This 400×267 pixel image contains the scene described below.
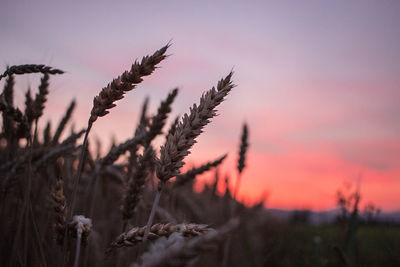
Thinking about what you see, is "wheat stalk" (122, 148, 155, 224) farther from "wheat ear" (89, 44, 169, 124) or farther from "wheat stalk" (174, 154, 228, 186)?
"wheat stalk" (174, 154, 228, 186)

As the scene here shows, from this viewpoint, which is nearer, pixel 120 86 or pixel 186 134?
pixel 186 134

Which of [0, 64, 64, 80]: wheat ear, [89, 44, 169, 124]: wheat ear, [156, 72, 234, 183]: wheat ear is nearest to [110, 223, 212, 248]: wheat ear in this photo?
[156, 72, 234, 183]: wheat ear

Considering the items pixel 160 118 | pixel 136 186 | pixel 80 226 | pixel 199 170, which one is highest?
pixel 160 118

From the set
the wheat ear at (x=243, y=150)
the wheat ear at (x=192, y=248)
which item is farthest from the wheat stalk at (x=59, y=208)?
the wheat ear at (x=243, y=150)

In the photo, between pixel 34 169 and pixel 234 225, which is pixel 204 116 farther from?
pixel 34 169

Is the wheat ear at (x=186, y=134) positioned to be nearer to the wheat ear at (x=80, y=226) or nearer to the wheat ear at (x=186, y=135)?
the wheat ear at (x=186, y=135)

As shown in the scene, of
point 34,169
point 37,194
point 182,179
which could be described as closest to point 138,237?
point 34,169

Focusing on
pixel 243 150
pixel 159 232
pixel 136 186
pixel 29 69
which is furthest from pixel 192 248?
pixel 243 150

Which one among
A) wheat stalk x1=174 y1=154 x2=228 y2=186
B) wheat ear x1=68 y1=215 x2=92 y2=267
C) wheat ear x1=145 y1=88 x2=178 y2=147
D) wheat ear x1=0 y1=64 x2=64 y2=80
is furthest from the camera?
wheat stalk x1=174 y1=154 x2=228 y2=186

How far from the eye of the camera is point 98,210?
411cm

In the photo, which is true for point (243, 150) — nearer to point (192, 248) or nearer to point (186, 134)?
point (186, 134)

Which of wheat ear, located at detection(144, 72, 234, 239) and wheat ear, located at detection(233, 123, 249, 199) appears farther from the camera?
wheat ear, located at detection(233, 123, 249, 199)

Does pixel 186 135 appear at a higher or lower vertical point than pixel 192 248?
higher

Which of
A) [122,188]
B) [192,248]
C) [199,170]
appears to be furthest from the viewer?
[199,170]
